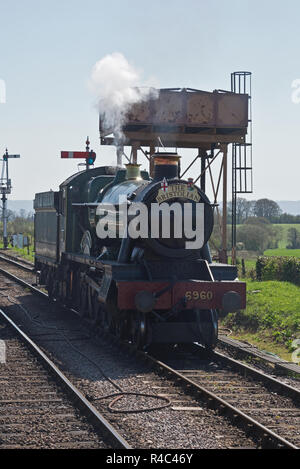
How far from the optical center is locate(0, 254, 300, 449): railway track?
7.22 metres

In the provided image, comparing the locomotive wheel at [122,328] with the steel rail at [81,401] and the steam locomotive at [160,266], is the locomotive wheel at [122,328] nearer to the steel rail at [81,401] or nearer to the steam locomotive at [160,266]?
the steam locomotive at [160,266]

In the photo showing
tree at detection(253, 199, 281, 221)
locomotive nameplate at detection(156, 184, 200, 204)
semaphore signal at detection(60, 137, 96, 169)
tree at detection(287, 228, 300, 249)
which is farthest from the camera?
tree at detection(253, 199, 281, 221)

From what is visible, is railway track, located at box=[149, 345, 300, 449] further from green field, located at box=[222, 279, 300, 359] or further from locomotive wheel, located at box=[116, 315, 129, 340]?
green field, located at box=[222, 279, 300, 359]

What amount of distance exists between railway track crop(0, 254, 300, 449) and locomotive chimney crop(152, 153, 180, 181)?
2.93 metres

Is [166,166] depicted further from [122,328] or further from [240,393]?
[240,393]

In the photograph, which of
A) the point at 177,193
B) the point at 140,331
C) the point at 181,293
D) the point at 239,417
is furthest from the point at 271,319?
the point at 239,417

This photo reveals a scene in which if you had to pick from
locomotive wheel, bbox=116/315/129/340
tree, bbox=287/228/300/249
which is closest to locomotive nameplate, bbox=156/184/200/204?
locomotive wheel, bbox=116/315/129/340

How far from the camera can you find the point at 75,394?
8445 mm

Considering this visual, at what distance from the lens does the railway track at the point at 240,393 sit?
7.22 metres

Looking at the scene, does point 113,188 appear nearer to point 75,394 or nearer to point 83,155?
point 83,155

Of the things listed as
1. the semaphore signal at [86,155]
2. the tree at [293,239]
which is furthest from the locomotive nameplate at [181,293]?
the tree at [293,239]

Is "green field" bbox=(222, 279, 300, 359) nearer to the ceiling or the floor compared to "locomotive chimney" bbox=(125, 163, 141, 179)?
nearer to the floor

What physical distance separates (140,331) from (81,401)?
3.08 meters
